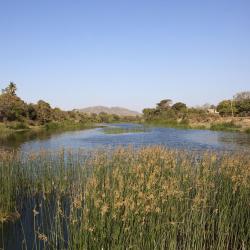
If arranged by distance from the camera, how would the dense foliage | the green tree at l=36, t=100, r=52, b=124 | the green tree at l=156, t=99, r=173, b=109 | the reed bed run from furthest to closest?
the green tree at l=156, t=99, r=173, b=109 < the dense foliage < the green tree at l=36, t=100, r=52, b=124 < the reed bed

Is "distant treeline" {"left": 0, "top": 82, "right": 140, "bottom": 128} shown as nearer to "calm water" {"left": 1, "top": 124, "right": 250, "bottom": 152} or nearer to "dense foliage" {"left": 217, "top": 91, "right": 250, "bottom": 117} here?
"calm water" {"left": 1, "top": 124, "right": 250, "bottom": 152}

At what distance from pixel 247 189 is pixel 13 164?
670 cm

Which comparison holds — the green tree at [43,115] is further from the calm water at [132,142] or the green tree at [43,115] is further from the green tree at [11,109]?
the calm water at [132,142]

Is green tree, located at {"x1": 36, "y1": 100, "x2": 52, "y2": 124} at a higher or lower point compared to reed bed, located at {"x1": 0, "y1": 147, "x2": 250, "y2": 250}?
higher

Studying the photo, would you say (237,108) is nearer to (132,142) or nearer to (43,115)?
(43,115)

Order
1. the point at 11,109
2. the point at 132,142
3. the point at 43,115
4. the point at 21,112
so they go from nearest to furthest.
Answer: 1. the point at 132,142
2. the point at 11,109
3. the point at 21,112
4. the point at 43,115

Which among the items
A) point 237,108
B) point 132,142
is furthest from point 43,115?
point 237,108

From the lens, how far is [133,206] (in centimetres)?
408

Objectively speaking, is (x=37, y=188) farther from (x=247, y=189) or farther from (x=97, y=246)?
(x=247, y=189)

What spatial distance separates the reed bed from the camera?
15.5 ft

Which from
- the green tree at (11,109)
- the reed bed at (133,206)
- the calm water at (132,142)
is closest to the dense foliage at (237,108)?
the calm water at (132,142)

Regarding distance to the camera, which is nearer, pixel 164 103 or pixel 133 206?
pixel 133 206

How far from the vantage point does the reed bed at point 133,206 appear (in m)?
4.72

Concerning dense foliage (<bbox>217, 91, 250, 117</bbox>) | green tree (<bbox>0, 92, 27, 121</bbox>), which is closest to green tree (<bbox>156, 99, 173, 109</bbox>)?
dense foliage (<bbox>217, 91, 250, 117</bbox>)
